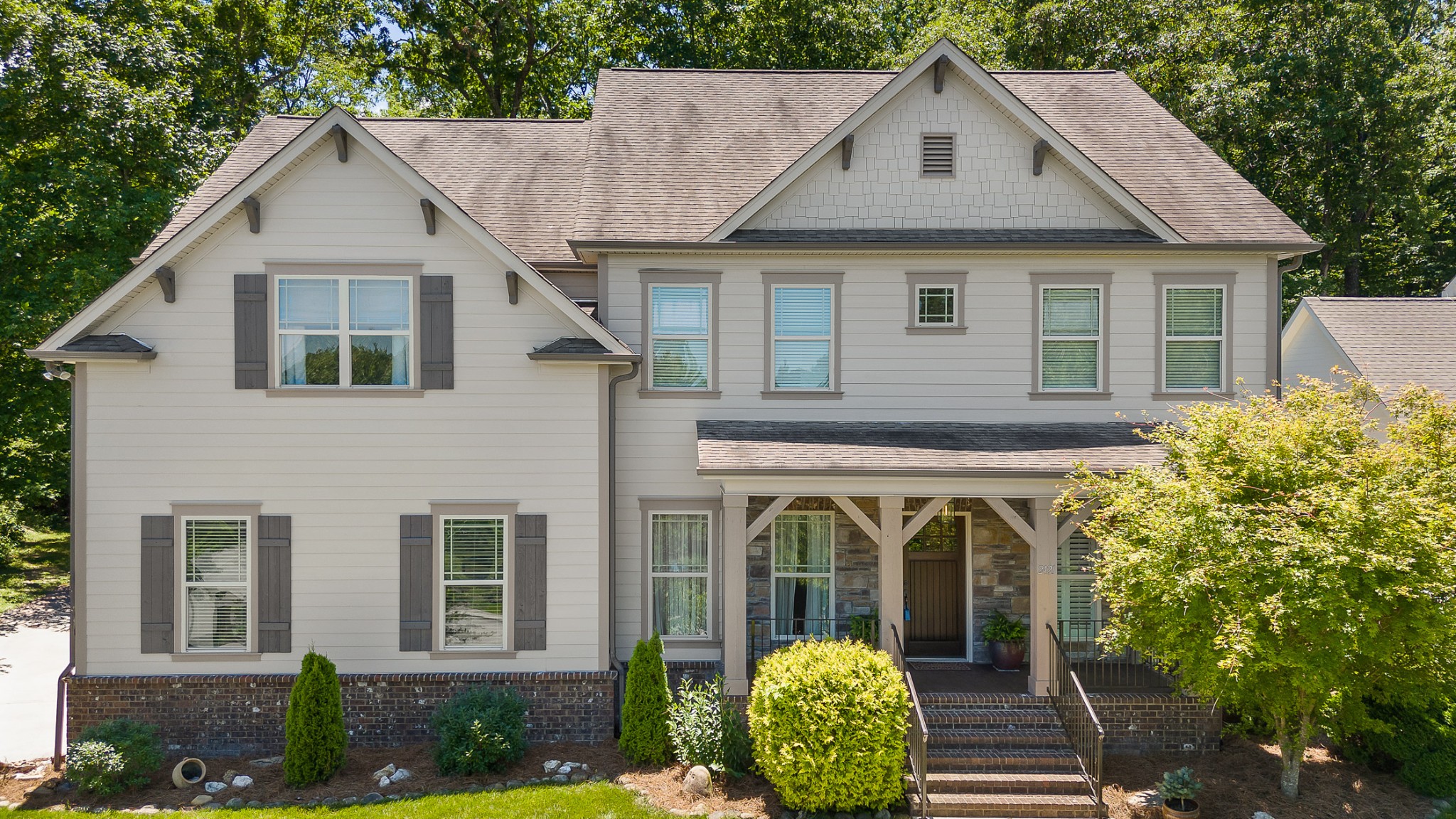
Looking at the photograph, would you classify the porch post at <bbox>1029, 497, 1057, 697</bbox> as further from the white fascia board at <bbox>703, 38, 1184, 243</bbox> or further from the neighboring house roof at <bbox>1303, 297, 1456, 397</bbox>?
the neighboring house roof at <bbox>1303, 297, 1456, 397</bbox>

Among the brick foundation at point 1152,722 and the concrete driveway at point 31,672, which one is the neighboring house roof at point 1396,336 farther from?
the concrete driveway at point 31,672

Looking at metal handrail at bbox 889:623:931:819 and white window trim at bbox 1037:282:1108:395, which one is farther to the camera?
white window trim at bbox 1037:282:1108:395

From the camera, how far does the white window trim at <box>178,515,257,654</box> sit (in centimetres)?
1044

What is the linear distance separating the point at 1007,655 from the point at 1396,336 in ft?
43.8

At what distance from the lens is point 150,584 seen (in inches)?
409

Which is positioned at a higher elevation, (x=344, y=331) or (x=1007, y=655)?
(x=344, y=331)

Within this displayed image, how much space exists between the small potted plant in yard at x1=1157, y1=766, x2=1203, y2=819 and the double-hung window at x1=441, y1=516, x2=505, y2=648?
7.83m

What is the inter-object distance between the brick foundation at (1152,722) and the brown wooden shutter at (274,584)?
33.2 ft

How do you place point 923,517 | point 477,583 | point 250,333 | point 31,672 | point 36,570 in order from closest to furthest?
point 923,517, point 250,333, point 477,583, point 31,672, point 36,570

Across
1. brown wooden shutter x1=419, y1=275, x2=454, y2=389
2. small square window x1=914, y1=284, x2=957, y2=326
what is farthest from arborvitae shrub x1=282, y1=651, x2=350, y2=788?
small square window x1=914, y1=284, x2=957, y2=326

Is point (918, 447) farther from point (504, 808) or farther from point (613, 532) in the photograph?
point (504, 808)

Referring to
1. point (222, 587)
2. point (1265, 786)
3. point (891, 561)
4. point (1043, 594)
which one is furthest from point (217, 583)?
point (1265, 786)

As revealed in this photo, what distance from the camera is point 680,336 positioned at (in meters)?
11.6

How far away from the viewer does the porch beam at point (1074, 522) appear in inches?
400
